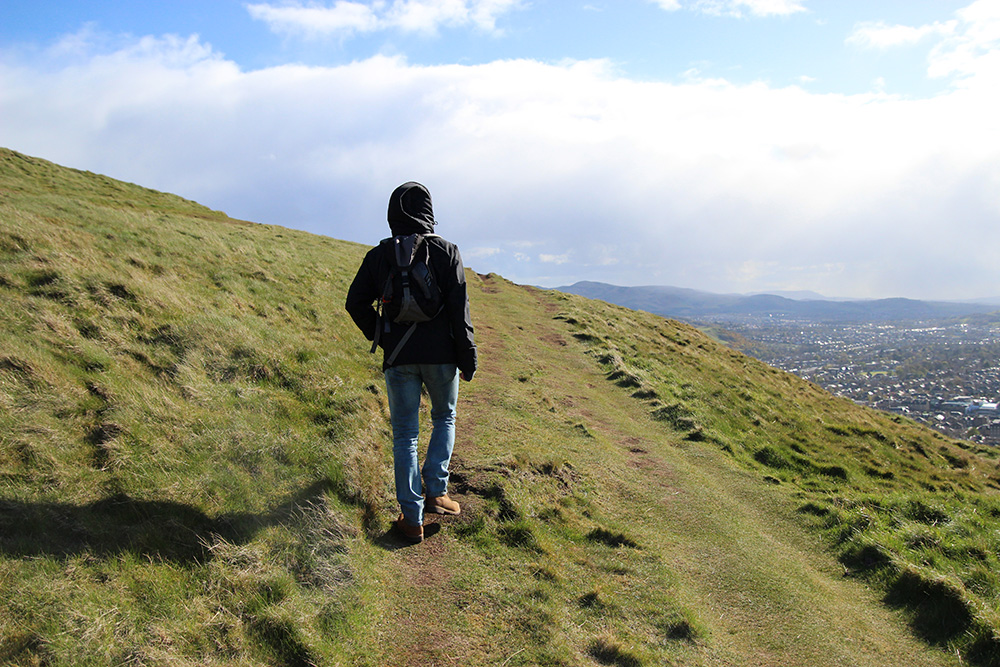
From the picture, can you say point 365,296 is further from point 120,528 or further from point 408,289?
point 120,528

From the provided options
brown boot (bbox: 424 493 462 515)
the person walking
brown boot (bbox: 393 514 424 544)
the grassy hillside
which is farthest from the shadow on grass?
brown boot (bbox: 424 493 462 515)

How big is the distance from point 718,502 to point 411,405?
232 inches

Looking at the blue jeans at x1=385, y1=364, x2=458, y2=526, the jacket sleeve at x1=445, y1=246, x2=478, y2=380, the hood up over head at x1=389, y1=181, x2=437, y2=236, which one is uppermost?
the hood up over head at x1=389, y1=181, x2=437, y2=236

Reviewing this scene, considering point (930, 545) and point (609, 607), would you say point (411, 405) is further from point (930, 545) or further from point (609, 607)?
point (930, 545)

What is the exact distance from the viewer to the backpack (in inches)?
197

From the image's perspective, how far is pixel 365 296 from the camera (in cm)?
537

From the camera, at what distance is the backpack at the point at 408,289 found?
5012mm

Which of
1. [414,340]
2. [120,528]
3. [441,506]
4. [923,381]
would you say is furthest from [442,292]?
[923,381]

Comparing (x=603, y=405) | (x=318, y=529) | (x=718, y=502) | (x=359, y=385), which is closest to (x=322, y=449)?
(x=318, y=529)

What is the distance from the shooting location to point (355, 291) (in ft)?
17.5

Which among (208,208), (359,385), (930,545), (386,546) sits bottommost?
(930,545)

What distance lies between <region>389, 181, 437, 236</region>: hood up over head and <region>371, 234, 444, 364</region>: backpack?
178mm

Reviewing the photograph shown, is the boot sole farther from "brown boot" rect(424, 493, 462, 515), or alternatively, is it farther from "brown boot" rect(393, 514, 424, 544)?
"brown boot" rect(393, 514, 424, 544)

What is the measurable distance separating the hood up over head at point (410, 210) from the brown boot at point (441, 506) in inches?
121
